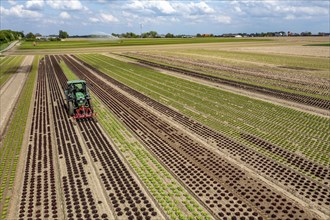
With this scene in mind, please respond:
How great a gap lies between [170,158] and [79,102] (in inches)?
299

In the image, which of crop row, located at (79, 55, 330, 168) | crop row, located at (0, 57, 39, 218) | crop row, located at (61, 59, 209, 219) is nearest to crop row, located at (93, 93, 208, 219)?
crop row, located at (61, 59, 209, 219)

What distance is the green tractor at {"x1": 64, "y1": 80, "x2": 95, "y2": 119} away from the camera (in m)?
15.8

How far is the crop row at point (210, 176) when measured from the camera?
319 inches

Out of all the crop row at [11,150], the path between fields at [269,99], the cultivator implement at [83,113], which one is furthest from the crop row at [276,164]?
the crop row at [11,150]

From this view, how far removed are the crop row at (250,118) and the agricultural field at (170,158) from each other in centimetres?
6

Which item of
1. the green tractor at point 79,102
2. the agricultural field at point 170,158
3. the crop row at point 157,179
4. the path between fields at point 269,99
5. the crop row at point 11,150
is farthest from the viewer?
the path between fields at point 269,99

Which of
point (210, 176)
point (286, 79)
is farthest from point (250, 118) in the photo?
point (286, 79)

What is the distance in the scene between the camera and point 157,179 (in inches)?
383

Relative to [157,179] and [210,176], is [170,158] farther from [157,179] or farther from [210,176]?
[210,176]

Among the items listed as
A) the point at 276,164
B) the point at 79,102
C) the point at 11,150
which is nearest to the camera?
the point at 276,164

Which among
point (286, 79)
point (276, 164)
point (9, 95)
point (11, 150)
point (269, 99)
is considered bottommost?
point (276, 164)

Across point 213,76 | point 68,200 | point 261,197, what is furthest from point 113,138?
point 213,76

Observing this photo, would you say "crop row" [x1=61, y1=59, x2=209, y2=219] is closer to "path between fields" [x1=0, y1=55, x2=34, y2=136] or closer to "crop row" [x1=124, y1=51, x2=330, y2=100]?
"path between fields" [x1=0, y1=55, x2=34, y2=136]

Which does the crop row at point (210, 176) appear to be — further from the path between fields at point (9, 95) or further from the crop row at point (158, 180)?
the path between fields at point (9, 95)
